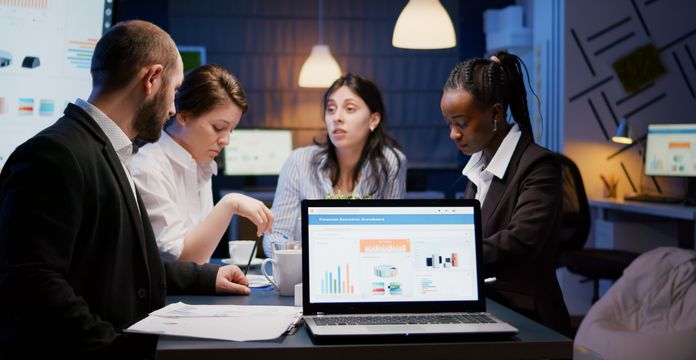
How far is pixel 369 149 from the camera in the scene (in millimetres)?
3412

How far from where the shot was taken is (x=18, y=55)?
2.51 m

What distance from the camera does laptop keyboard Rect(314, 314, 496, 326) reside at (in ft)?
5.04

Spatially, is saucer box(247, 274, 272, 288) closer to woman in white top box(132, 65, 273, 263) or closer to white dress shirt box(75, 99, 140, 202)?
woman in white top box(132, 65, 273, 263)

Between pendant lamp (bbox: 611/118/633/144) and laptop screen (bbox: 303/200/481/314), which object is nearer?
laptop screen (bbox: 303/200/481/314)

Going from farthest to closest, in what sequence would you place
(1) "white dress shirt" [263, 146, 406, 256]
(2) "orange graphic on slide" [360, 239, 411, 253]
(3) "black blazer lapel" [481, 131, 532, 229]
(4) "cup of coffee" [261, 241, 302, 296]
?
(1) "white dress shirt" [263, 146, 406, 256]
(3) "black blazer lapel" [481, 131, 532, 229]
(4) "cup of coffee" [261, 241, 302, 296]
(2) "orange graphic on slide" [360, 239, 411, 253]

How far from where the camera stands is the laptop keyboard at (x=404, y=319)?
1536 mm

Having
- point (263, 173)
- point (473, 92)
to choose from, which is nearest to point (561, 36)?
point (263, 173)

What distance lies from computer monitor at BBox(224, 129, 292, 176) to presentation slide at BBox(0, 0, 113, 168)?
4.17m

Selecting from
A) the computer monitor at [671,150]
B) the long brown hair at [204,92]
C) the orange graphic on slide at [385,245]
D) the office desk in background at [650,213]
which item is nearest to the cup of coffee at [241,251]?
the long brown hair at [204,92]

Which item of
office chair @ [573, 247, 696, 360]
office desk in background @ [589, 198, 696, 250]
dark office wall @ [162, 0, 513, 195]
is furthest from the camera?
dark office wall @ [162, 0, 513, 195]

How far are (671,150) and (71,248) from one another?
5.17m

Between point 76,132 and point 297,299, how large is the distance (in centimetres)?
59

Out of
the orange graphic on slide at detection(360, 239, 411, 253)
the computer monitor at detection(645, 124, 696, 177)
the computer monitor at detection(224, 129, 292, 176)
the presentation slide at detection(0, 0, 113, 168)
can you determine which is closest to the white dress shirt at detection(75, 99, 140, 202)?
the orange graphic on slide at detection(360, 239, 411, 253)

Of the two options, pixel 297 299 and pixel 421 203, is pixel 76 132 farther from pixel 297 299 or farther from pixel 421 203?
pixel 421 203
